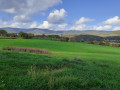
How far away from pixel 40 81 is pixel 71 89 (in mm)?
1415

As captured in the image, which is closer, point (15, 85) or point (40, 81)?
point (15, 85)

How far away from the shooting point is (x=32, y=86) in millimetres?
4727

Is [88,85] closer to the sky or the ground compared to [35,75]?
closer to the ground

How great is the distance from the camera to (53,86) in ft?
15.6

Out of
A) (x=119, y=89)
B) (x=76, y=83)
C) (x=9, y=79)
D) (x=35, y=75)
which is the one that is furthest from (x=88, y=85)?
(x=9, y=79)

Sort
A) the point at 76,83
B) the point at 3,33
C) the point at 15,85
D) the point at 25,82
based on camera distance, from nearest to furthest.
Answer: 1. the point at 15,85
2. the point at 25,82
3. the point at 76,83
4. the point at 3,33

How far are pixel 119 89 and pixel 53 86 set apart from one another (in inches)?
113

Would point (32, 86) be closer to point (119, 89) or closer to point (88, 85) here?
point (88, 85)

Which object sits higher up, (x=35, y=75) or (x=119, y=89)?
(x=35, y=75)

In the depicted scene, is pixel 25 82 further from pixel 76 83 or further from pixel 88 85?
pixel 88 85

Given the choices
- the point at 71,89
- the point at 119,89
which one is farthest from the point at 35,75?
the point at 119,89

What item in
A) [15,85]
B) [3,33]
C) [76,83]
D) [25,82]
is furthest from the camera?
[3,33]

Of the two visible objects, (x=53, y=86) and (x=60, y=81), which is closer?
(x=53, y=86)

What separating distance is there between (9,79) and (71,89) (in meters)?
2.75
